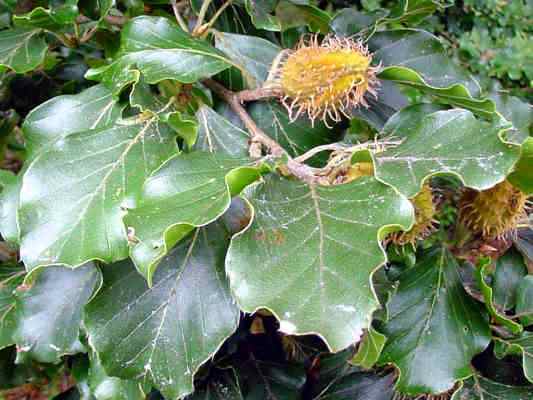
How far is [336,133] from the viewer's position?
82 centimetres

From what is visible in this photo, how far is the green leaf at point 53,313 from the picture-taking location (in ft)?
2.40

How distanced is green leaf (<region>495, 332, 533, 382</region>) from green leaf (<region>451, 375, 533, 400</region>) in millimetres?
53

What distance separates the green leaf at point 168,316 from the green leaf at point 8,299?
0.22m

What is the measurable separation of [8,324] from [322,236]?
489 millimetres

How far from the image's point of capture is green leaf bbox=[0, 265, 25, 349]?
78 cm

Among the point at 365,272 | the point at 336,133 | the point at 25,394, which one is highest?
the point at 365,272

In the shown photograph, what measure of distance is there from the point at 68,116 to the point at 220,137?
7.1 inches

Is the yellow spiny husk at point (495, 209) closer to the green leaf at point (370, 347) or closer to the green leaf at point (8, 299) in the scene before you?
the green leaf at point (370, 347)

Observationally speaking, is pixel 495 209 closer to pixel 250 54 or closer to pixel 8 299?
pixel 250 54

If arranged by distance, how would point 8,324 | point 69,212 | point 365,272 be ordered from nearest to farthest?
point 365,272
point 69,212
point 8,324

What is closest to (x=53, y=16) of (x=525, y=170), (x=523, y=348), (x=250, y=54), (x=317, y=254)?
(x=250, y=54)

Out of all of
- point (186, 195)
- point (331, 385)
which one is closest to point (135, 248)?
point (186, 195)

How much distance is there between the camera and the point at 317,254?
19.7 inches

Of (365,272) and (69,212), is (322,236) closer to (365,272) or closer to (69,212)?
(365,272)
